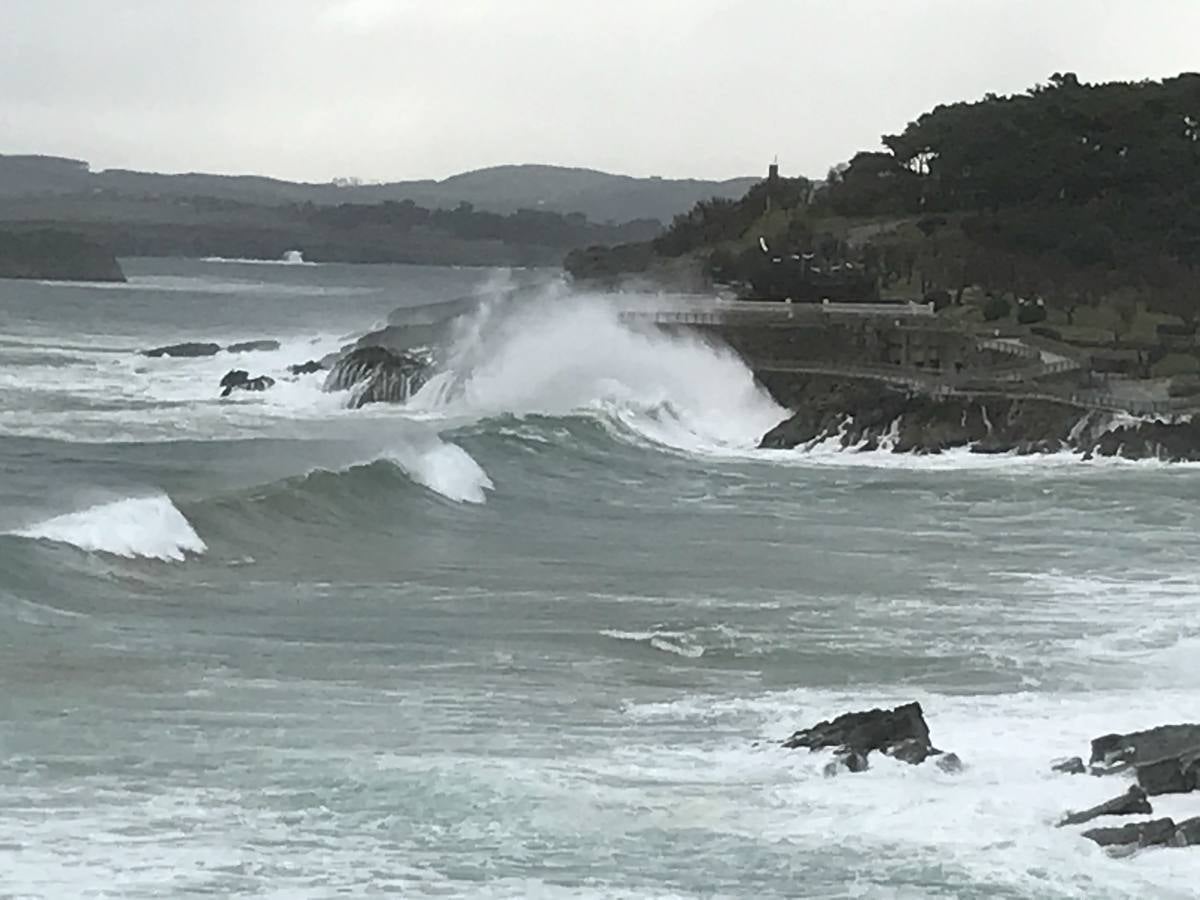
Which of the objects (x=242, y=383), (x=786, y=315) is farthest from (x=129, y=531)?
(x=242, y=383)

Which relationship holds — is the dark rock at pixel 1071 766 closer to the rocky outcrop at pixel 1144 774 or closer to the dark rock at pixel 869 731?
the rocky outcrop at pixel 1144 774

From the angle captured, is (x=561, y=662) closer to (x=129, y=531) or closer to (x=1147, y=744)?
(x=1147, y=744)

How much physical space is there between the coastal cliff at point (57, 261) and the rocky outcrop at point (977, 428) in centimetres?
12008

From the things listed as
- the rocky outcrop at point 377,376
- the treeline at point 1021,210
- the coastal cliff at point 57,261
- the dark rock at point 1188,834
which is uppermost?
the treeline at point 1021,210

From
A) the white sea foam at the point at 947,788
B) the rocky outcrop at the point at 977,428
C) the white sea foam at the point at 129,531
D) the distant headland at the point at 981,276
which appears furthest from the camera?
the distant headland at the point at 981,276

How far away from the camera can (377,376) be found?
2112 inches

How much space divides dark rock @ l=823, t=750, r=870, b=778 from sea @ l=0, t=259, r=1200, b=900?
11cm

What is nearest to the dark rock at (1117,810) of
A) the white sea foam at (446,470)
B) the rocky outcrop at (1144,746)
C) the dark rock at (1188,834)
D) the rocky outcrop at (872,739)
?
the dark rock at (1188,834)

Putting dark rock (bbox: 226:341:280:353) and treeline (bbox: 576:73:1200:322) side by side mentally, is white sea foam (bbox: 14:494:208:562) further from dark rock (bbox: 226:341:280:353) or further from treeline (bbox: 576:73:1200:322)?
dark rock (bbox: 226:341:280:353)

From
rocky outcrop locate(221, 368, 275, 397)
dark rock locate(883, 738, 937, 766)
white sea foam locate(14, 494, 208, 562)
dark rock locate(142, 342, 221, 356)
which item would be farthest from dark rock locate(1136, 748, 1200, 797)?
dark rock locate(142, 342, 221, 356)

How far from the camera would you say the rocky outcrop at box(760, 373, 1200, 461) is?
41.8 m

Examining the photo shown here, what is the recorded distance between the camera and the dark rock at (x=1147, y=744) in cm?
1520

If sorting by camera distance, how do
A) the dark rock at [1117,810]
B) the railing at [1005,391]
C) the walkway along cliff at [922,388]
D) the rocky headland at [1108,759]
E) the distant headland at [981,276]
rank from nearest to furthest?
the rocky headland at [1108,759]
the dark rock at [1117,810]
the walkway along cliff at [922,388]
the railing at [1005,391]
the distant headland at [981,276]

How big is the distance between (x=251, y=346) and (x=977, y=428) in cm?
3898
